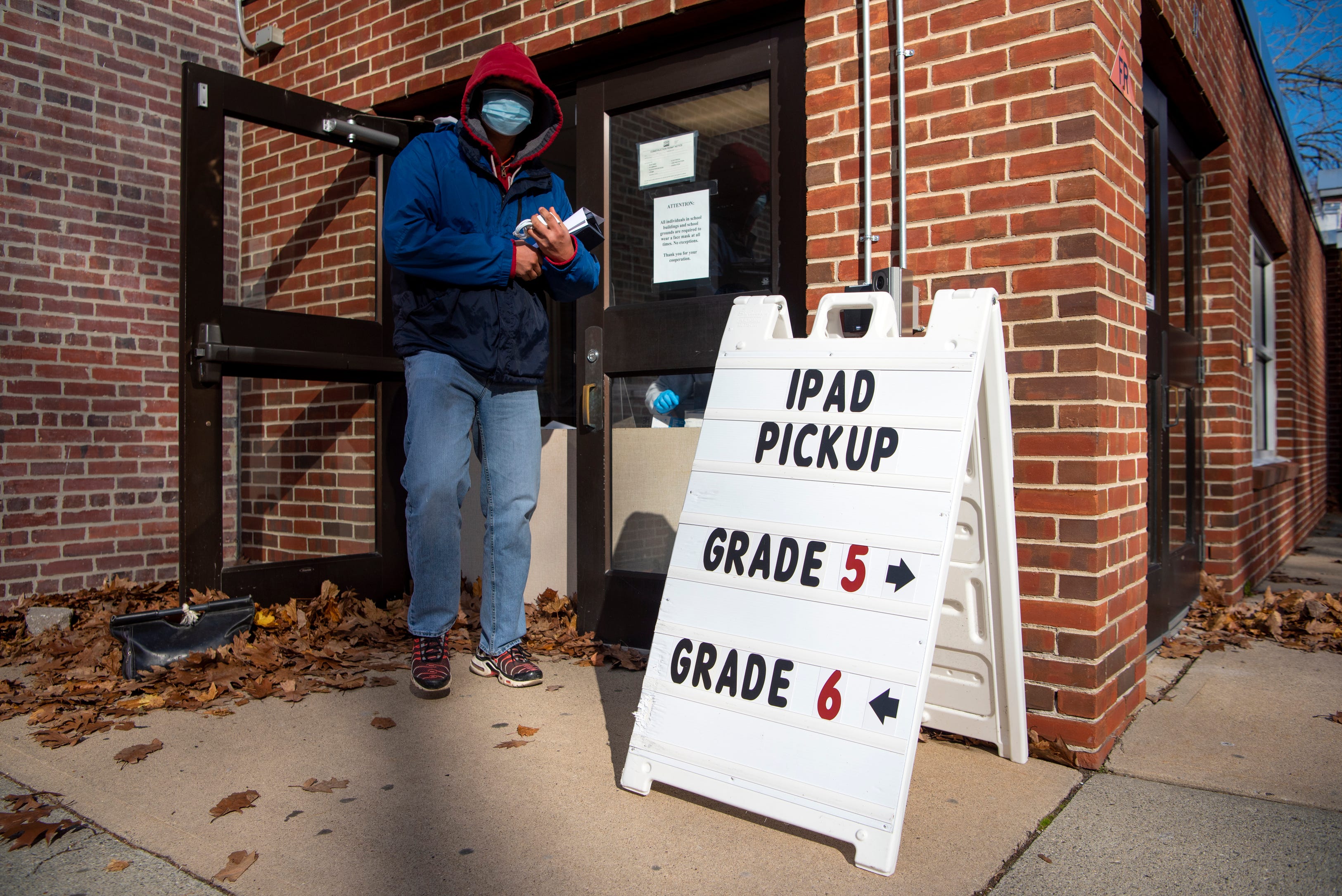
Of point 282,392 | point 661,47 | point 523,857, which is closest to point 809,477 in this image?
point 523,857

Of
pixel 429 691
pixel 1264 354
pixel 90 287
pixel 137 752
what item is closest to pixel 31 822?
pixel 137 752


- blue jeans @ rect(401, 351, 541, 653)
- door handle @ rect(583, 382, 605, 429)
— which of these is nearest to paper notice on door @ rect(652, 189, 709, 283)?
door handle @ rect(583, 382, 605, 429)

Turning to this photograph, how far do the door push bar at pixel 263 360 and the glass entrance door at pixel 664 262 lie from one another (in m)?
0.94

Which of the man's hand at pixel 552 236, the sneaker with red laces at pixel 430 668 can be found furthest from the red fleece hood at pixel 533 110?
the sneaker with red laces at pixel 430 668

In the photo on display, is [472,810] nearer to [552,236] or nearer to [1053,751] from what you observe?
[1053,751]

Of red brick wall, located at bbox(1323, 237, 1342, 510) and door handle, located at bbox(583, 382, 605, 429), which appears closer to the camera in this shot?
door handle, located at bbox(583, 382, 605, 429)

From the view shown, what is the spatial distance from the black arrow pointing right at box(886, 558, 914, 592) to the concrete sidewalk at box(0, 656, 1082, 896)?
1.89 feet

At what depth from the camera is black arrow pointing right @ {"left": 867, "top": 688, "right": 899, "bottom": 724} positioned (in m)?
1.84

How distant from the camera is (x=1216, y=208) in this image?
4.77m

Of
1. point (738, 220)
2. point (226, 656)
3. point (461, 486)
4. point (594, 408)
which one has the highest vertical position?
point (738, 220)

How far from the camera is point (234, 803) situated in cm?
209

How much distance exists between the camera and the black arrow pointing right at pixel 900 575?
75.2 inches

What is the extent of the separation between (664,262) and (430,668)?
184cm

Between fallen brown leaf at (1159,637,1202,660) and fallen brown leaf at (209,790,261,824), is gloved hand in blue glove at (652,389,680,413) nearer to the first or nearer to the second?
fallen brown leaf at (209,790,261,824)
